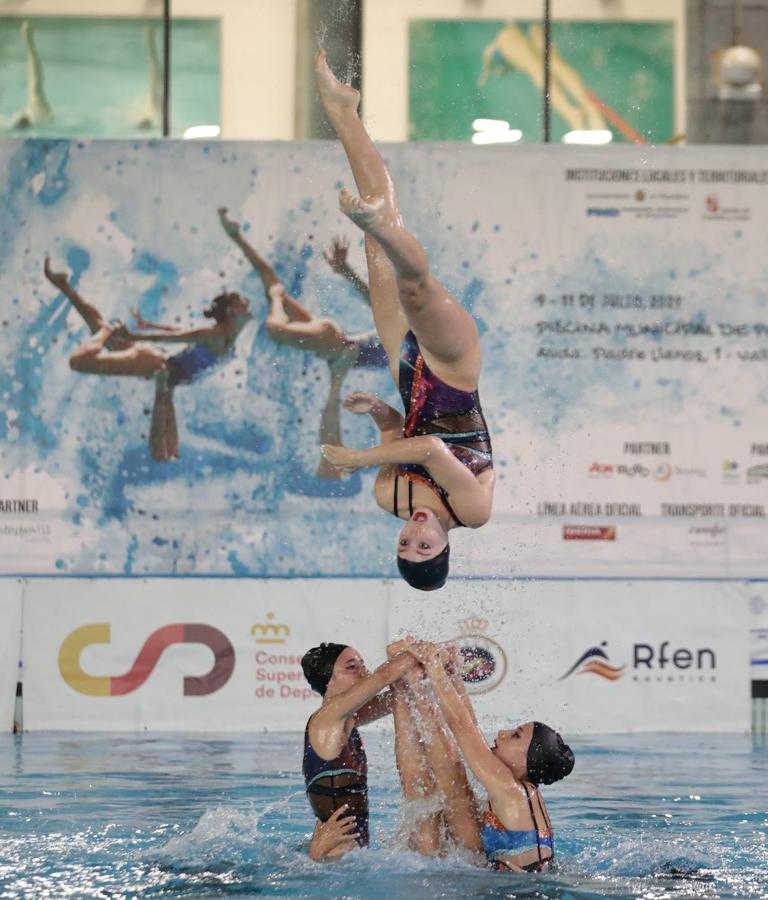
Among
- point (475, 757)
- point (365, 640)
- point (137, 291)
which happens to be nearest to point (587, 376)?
point (365, 640)

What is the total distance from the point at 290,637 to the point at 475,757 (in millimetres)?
4047

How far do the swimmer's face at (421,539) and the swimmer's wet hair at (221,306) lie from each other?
427 centimetres

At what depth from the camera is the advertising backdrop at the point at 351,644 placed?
9.06 m

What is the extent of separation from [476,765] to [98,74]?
19.9 feet

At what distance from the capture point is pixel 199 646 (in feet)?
29.8

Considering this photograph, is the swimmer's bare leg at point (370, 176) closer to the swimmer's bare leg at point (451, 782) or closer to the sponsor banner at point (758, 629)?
the swimmer's bare leg at point (451, 782)

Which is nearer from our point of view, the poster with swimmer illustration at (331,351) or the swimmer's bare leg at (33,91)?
the poster with swimmer illustration at (331,351)

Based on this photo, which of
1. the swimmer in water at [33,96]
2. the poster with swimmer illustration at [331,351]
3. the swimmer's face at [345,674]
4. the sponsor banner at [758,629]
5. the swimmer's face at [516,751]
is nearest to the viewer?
the swimmer's face at [516,751]

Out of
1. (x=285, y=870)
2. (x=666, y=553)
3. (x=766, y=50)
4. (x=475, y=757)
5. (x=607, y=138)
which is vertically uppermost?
(x=766, y=50)

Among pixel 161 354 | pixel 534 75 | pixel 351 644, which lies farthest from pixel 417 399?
pixel 534 75

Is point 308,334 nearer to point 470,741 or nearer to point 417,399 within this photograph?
point 417,399

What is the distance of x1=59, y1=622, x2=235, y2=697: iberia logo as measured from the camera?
9062 millimetres

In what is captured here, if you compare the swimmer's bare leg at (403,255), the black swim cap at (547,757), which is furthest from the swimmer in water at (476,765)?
the swimmer's bare leg at (403,255)

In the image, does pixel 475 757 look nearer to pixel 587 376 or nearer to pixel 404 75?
pixel 587 376
